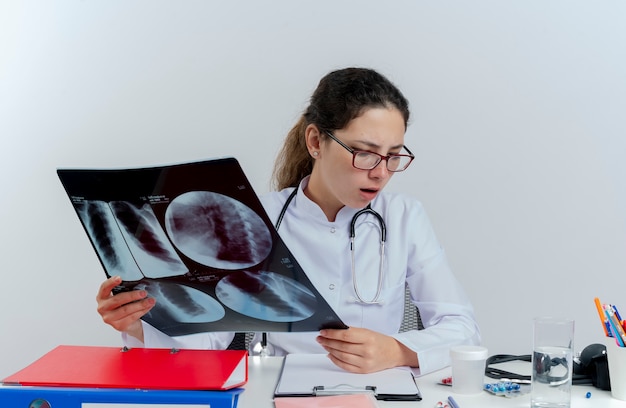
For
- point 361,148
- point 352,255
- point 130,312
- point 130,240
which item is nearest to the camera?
point 130,240

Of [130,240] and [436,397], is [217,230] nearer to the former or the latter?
[130,240]

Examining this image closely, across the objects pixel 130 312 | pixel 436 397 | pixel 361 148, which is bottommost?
pixel 436 397

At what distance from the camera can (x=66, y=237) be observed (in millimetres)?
2809

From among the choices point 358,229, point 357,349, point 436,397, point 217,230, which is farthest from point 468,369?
point 358,229

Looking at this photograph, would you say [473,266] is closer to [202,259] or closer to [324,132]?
[324,132]

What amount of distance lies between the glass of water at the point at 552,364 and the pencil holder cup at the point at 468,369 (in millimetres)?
100

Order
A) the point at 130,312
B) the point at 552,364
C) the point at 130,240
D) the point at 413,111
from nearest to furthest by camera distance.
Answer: the point at 552,364 < the point at 130,240 < the point at 130,312 < the point at 413,111

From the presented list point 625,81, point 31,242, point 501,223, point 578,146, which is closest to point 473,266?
point 501,223

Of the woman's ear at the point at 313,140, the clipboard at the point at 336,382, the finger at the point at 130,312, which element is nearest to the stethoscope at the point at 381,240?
the woman's ear at the point at 313,140

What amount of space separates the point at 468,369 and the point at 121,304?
65cm

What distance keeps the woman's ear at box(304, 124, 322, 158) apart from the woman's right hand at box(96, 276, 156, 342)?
1.88ft

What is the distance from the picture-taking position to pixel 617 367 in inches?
50.7

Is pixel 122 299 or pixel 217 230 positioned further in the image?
pixel 122 299

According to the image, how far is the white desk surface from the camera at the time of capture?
126cm
